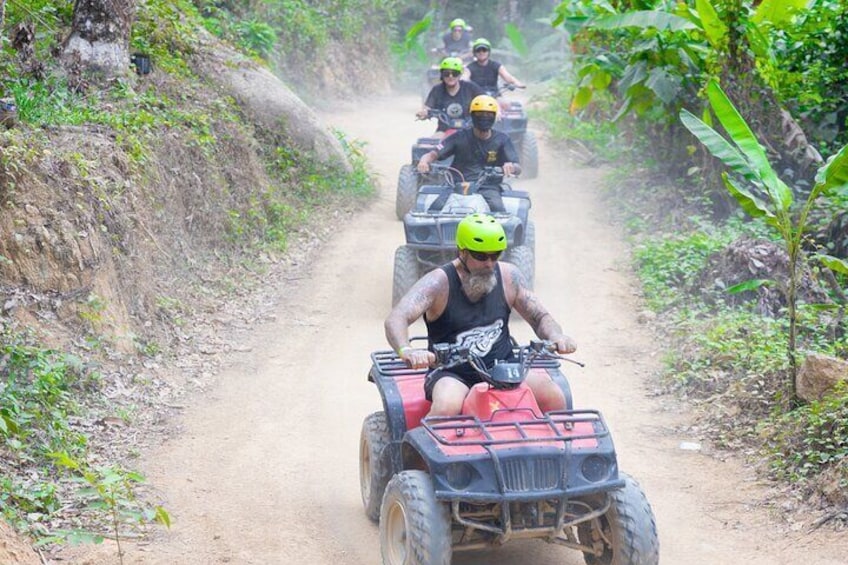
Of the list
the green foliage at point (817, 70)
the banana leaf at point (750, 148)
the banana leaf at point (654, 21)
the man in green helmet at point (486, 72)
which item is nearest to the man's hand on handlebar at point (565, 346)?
the banana leaf at point (750, 148)

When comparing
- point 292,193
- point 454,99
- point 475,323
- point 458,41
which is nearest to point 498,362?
point 475,323

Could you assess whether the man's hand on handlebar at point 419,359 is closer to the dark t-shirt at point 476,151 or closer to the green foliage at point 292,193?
the dark t-shirt at point 476,151

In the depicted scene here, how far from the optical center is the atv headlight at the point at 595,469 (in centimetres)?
530

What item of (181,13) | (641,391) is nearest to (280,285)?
(641,391)

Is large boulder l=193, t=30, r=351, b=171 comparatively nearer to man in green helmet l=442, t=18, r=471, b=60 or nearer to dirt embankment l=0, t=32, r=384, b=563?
dirt embankment l=0, t=32, r=384, b=563

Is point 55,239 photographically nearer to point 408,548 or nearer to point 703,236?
point 408,548

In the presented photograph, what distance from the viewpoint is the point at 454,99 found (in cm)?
1497

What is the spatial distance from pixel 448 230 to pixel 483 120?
5.24 feet

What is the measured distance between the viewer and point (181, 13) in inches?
617

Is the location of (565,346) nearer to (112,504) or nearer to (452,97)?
(112,504)

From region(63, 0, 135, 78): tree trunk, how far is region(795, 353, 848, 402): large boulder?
26.7 feet

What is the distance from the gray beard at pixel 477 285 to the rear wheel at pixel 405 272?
463 centimetres

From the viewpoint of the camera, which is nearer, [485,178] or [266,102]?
[485,178]

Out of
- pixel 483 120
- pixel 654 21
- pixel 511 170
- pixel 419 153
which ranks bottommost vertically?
pixel 419 153
